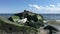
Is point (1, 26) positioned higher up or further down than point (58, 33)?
higher up

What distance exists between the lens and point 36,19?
9.32 metres

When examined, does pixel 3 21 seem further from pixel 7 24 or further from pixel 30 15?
pixel 30 15

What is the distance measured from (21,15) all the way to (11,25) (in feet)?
8.81

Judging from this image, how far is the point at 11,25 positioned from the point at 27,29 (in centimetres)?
70

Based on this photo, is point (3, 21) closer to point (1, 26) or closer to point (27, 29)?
point (1, 26)

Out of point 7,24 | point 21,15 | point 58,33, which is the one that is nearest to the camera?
point 7,24

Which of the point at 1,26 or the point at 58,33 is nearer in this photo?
the point at 1,26

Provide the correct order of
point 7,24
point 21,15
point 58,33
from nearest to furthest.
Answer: point 7,24, point 58,33, point 21,15

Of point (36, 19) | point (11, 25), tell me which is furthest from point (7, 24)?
point (36, 19)

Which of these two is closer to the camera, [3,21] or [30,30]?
[3,21]

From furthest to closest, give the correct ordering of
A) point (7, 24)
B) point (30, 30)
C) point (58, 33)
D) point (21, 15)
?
point (21, 15)
point (58, 33)
point (30, 30)
point (7, 24)

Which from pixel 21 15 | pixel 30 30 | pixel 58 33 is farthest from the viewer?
pixel 21 15

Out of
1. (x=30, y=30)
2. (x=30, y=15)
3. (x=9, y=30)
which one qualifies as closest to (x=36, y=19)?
(x=30, y=15)

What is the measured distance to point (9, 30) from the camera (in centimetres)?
693
